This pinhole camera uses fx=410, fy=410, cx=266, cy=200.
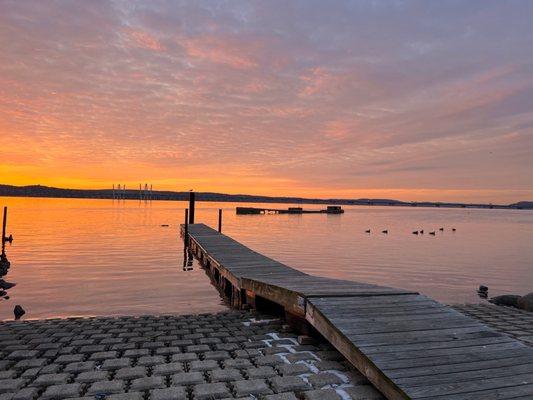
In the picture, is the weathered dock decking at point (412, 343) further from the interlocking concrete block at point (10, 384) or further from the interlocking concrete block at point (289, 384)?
the interlocking concrete block at point (10, 384)

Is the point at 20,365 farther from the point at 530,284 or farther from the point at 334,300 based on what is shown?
the point at 530,284

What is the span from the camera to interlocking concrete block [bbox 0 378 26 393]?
5.11 metres

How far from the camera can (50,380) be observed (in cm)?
539

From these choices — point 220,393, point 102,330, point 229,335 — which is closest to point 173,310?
point 102,330

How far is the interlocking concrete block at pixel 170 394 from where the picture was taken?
4.89 metres

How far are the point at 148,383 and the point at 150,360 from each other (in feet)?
2.90

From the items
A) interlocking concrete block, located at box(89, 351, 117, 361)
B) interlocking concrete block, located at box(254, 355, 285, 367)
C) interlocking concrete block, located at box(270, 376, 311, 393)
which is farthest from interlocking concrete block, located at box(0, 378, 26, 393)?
interlocking concrete block, located at box(270, 376, 311, 393)

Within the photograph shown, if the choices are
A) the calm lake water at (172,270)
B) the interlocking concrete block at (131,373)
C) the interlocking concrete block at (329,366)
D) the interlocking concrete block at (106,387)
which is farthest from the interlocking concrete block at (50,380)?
the calm lake water at (172,270)

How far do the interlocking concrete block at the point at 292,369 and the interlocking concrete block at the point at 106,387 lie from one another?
2114 mm

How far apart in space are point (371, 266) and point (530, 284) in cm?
823

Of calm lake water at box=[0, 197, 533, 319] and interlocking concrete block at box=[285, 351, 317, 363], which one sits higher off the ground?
interlocking concrete block at box=[285, 351, 317, 363]

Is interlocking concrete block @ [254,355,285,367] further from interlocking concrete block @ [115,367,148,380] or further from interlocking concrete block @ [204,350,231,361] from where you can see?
interlocking concrete block @ [115,367,148,380]

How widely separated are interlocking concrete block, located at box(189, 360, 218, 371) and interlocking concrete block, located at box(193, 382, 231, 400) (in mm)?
548

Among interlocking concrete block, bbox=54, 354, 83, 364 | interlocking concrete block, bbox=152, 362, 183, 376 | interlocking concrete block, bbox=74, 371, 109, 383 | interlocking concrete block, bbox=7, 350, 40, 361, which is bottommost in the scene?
interlocking concrete block, bbox=7, 350, 40, 361
